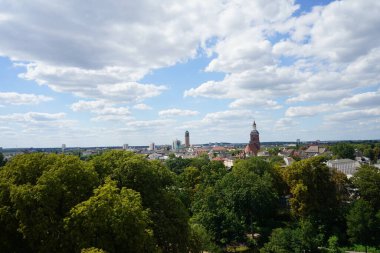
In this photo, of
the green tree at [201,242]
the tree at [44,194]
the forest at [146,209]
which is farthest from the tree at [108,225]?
the green tree at [201,242]

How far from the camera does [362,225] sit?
109ft

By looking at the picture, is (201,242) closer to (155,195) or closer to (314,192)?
(155,195)

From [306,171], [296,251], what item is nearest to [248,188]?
[306,171]

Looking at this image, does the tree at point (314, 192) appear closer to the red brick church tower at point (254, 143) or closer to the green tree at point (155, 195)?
the green tree at point (155, 195)

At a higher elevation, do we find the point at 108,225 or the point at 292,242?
the point at 108,225

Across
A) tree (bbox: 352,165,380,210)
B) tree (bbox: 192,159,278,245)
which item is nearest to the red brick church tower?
tree (bbox: 192,159,278,245)

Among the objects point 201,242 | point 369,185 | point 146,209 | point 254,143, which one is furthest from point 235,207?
point 254,143

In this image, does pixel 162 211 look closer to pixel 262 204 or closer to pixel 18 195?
pixel 18 195

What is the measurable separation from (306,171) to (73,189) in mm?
26601

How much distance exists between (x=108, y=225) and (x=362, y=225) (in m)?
25.7

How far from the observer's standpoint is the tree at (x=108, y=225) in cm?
1542

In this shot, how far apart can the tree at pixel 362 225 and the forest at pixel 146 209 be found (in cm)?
9

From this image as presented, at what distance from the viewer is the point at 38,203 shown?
647 inches

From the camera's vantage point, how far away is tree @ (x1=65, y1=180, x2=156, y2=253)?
15.4 metres
